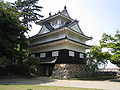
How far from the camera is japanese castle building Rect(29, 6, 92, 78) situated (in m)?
18.4

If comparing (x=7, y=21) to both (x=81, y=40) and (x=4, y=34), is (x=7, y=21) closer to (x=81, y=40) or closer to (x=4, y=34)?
(x=4, y=34)

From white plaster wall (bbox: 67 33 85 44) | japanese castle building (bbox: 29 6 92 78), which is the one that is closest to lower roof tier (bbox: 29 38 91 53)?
japanese castle building (bbox: 29 6 92 78)

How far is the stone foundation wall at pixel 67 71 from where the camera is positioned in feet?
57.0

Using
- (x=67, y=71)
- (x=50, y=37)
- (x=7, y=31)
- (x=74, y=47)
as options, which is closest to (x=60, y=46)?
(x=74, y=47)

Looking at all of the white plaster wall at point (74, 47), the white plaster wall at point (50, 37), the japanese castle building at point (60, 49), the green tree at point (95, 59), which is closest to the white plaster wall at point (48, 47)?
the japanese castle building at point (60, 49)

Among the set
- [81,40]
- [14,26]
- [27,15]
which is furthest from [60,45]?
[27,15]

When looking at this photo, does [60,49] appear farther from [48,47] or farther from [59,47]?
[48,47]

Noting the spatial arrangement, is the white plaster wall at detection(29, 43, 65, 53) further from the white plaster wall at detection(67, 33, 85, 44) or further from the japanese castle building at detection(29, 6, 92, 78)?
the white plaster wall at detection(67, 33, 85, 44)

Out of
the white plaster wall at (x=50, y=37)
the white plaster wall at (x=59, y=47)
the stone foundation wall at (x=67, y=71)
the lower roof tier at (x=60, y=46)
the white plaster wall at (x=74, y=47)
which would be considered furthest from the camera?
the white plaster wall at (x=50, y=37)

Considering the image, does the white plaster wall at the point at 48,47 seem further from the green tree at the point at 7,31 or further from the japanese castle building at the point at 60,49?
the green tree at the point at 7,31

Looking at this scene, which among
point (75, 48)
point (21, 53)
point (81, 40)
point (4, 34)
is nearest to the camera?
point (4, 34)

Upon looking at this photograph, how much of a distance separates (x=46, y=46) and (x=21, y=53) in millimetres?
6181

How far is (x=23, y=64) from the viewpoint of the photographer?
19.0 m

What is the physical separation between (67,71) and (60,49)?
4.05 m
